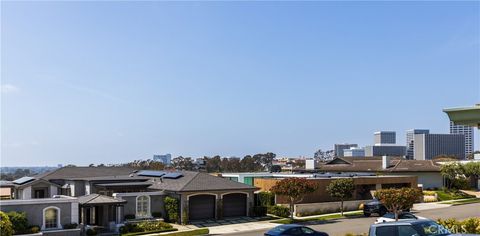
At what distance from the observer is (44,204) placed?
36688 millimetres

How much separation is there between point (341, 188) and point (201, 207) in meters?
14.0

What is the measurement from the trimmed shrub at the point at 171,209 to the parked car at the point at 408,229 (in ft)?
84.7

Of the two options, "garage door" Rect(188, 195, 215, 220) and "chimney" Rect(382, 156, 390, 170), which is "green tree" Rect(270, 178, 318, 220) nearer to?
"garage door" Rect(188, 195, 215, 220)

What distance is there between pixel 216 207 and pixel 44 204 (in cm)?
1471

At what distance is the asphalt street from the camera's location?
37906 millimetres

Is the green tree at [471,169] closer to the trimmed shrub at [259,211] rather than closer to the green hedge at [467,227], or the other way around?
the trimmed shrub at [259,211]

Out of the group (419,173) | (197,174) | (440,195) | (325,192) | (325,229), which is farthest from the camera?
(419,173)

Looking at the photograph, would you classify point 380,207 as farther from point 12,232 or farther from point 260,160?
point 260,160

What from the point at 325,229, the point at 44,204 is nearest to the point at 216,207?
the point at 325,229

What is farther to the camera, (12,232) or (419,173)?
(419,173)

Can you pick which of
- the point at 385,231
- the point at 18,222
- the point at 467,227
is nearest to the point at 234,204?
the point at 18,222

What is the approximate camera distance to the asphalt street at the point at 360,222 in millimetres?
37906

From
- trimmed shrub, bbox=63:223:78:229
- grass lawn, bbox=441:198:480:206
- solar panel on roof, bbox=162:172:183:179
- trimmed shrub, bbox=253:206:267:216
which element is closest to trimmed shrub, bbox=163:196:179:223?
solar panel on roof, bbox=162:172:183:179

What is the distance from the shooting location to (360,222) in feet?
142
